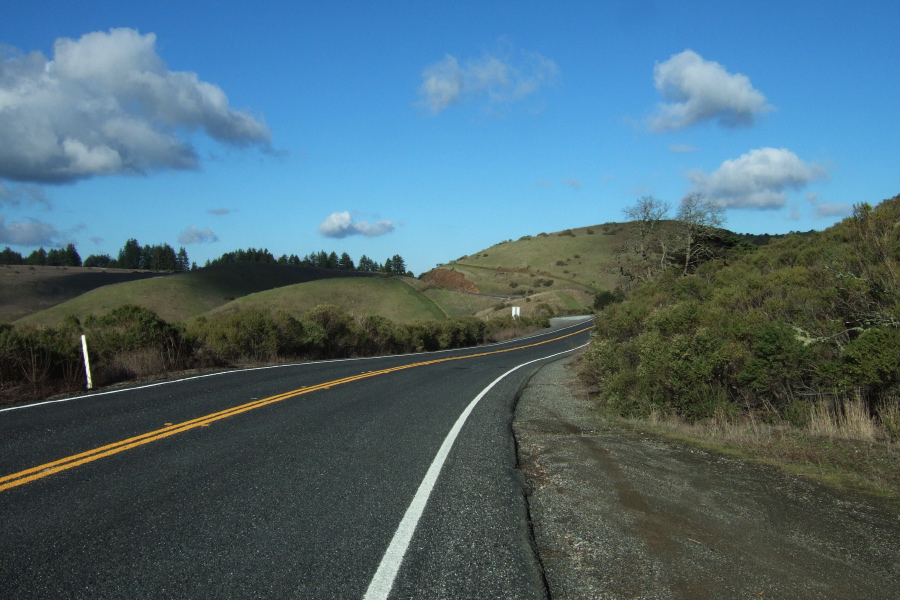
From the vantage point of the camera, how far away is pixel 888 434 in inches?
284

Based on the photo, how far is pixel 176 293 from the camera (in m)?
90.8

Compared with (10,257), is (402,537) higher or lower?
lower

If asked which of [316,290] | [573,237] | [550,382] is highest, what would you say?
[573,237]

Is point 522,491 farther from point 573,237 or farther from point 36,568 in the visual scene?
point 573,237

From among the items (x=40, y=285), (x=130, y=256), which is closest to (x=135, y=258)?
(x=130, y=256)

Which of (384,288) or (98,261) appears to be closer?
(384,288)

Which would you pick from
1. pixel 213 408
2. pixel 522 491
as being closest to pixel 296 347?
pixel 213 408

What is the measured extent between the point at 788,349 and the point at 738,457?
2785 millimetres

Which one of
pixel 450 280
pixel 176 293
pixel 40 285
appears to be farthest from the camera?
pixel 450 280

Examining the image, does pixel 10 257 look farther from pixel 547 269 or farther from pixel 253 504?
pixel 253 504

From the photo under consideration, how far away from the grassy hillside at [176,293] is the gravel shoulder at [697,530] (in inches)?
2763

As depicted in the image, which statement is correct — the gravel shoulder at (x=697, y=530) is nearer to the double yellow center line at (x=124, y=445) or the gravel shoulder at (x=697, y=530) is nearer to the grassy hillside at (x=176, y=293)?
the double yellow center line at (x=124, y=445)

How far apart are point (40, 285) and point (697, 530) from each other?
419ft

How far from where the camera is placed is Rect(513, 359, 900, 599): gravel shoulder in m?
3.95
